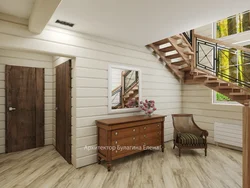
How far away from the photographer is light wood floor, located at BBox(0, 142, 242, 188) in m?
2.43

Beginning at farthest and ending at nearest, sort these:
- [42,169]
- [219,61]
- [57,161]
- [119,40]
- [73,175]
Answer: [219,61], [119,40], [57,161], [42,169], [73,175]

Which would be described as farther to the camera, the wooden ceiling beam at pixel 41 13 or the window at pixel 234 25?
the window at pixel 234 25

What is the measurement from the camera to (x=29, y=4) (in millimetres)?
2045

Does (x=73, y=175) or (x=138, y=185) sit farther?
(x=73, y=175)

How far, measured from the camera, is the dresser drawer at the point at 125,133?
288 cm

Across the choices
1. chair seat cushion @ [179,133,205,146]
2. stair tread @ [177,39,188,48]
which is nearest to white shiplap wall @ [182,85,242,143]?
chair seat cushion @ [179,133,205,146]

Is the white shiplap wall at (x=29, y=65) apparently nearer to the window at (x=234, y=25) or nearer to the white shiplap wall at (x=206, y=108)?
the white shiplap wall at (x=206, y=108)

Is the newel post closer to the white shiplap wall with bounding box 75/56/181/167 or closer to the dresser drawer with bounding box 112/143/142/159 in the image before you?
the dresser drawer with bounding box 112/143/142/159

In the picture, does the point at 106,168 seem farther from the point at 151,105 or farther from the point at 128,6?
the point at 128,6

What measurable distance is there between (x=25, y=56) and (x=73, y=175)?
3.08 metres

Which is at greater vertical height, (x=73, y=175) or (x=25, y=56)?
(x=25, y=56)

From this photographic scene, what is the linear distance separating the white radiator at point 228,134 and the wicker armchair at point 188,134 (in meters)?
0.47

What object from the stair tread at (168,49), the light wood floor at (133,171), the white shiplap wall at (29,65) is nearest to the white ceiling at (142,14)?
the stair tread at (168,49)

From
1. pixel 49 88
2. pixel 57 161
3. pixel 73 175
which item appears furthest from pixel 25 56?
pixel 73 175
